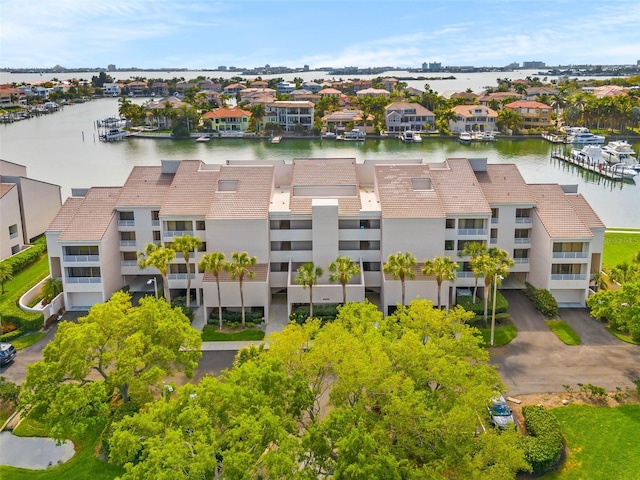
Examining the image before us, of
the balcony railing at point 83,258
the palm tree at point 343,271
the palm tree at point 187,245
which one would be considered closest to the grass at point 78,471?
the palm tree at point 187,245

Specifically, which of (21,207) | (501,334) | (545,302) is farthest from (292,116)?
(501,334)

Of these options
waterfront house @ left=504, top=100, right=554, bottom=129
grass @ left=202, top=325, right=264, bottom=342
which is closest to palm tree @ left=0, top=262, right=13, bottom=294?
grass @ left=202, top=325, right=264, bottom=342

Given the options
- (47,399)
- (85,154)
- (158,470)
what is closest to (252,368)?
(158,470)

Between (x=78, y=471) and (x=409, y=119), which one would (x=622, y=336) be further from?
(x=409, y=119)

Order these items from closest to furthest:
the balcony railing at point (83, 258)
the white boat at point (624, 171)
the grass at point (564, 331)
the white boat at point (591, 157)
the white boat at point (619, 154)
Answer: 1. the grass at point (564, 331)
2. the balcony railing at point (83, 258)
3. the white boat at point (624, 171)
4. the white boat at point (591, 157)
5. the white boat at point (619, 154)

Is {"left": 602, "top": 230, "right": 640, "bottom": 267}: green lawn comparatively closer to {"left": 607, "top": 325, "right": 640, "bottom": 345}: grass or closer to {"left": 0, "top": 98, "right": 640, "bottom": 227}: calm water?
{"left": 607, "top": 325, "right": 640, "bottom": 345}: grass

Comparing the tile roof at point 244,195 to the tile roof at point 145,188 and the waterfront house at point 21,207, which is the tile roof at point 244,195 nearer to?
the tile roof at point 145,188
